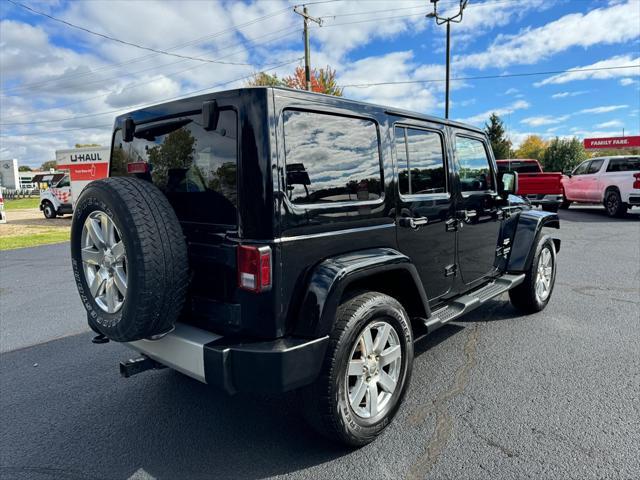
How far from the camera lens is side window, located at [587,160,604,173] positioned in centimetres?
1521

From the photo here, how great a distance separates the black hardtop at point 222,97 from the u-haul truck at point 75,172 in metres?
17.4

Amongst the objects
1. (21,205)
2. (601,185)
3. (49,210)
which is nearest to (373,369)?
(601,185)

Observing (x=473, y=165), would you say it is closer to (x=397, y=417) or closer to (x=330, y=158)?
(x=330, y=158)

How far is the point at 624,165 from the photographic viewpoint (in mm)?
14594

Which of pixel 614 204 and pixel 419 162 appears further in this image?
pixel 614 204

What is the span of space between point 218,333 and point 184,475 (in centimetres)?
75

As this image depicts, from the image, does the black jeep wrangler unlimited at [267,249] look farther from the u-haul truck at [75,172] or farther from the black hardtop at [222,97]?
the u-haul truck at [75,172]

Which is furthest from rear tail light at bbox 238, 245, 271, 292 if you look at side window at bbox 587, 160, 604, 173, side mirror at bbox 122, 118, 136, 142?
side window at bbox 587, 160, 604, 173

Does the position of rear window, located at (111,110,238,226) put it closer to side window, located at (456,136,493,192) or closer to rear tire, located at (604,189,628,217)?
side window, located at (456,136,493,192)

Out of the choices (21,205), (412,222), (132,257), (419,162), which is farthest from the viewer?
(21,205)


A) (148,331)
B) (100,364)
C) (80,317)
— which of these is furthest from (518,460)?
(80,317)

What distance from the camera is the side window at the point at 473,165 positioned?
3.90m

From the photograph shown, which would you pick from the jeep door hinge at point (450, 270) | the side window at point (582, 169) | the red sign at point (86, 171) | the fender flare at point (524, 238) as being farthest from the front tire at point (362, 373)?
the red sign at point (86, 171)

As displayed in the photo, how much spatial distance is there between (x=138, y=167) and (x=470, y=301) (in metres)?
2.70
